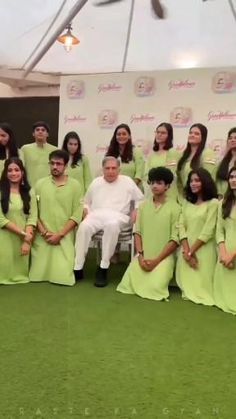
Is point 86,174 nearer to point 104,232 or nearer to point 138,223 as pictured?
point 104,232

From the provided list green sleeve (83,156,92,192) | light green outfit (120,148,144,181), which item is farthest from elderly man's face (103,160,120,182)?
green sleeve (83,156,92,192)

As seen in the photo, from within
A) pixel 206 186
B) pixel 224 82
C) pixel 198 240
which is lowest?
pixel 198 240

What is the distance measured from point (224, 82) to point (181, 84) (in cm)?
46

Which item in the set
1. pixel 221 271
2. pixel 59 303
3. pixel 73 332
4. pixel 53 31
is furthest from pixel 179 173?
pixel 53 31

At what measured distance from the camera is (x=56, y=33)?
6613 mm

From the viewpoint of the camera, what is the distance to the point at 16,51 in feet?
22.5

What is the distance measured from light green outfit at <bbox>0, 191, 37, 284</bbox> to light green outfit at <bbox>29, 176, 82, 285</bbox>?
0.08 m

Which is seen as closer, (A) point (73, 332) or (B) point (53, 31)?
(A) point (73, 332)

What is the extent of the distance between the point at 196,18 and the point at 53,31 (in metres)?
1.82

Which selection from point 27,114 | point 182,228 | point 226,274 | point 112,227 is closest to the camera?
point 226,274

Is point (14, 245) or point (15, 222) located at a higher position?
point (15, 222)

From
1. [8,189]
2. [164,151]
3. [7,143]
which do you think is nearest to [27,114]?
[7,143]

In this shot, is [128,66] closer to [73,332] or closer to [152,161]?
[152,161]

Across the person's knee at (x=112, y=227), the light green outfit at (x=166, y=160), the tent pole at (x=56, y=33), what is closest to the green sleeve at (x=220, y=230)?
the light green outfit at (x=166, y=160)
